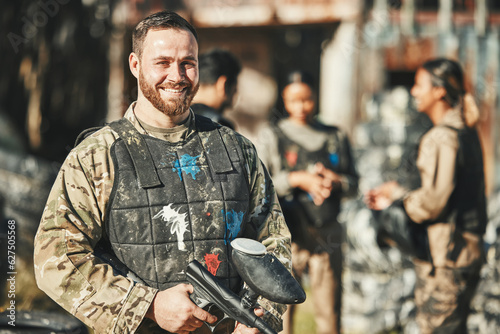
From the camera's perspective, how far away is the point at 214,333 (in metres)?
2.15

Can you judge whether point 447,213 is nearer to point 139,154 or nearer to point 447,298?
point 447,298

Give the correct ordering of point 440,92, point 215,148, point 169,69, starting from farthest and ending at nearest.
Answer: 1. point 440,92
2. point 215,148
3. point 169,69

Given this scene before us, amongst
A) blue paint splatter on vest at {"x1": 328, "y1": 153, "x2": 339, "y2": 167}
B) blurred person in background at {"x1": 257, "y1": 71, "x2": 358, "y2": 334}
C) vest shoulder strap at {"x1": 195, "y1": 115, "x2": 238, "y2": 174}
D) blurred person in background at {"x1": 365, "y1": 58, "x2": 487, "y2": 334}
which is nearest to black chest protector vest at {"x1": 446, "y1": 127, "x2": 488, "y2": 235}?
blurred person in background at {"x1": 365, "y1": 58, "x2": 487, "y2": 334}

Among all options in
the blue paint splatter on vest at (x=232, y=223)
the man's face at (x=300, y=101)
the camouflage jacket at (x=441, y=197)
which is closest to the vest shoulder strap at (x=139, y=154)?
the blue paint splatter on vest at (x=232, y=223)

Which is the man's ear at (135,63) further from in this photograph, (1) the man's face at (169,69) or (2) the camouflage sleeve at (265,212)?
(2) the camouflage sleeve at (265,212)

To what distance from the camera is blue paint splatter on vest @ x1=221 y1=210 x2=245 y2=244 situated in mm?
2102

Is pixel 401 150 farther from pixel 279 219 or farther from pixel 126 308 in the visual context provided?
pixel 126 308

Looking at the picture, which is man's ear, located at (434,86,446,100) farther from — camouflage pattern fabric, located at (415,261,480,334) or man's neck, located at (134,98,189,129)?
man's neck, located at (134,98,189,129)

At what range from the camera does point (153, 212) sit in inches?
79.9

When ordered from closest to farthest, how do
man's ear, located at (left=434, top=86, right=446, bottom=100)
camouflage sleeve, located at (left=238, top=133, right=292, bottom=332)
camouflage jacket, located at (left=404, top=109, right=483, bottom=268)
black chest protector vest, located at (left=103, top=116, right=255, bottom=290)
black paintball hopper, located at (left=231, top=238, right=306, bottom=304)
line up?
black paintball hopper, located at (left=231, top=238, right=306, bottom=304) < black chest protector vest, located at (left=103, top=116, right=255, bottom=290) < camouflage sleeve, located at (left=238, top=133, right=292, bottom=332) < camouflage jacket, located at (left=404, top=109, right=483, bottom=268) < man's ear, located at (left=434, top=86, right=446, bottom=100)

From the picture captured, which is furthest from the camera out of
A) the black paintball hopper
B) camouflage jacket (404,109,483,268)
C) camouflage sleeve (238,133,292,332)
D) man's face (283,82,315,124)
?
man's face (283,82,315,124)

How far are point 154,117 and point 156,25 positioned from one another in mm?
304

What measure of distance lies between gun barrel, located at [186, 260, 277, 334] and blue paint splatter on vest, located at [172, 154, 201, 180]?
33 centimetres

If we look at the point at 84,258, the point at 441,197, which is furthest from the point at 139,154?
the point at 441,197
